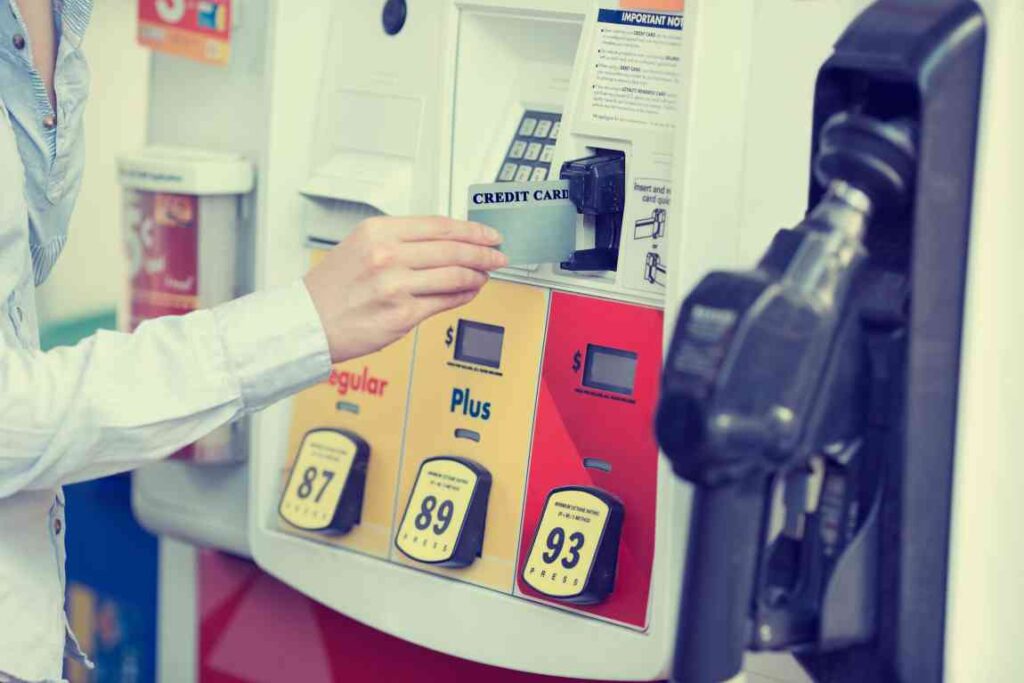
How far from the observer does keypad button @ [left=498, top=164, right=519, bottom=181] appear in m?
1.50

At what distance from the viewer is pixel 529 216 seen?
1345 mm

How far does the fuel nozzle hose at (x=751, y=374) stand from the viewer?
91 centimetres

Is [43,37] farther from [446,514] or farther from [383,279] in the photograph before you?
[446,514]

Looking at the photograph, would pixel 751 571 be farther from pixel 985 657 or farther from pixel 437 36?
pixel 437 36

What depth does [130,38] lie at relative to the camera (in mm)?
2859

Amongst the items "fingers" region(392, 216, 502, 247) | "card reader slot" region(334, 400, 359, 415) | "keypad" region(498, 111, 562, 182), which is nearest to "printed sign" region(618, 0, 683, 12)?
"keypad" region(498, 111, 562, 182)

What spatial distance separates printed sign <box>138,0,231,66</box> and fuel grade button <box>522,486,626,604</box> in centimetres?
85

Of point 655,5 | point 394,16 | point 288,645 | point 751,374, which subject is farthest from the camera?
point 288,645

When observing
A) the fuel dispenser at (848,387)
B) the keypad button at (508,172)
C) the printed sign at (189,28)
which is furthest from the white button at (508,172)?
the printed sign at (189,28)

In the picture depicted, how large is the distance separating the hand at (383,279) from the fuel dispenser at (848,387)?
34 centimetres

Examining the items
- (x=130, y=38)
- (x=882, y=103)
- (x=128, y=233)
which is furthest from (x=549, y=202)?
(x=130, y=38)

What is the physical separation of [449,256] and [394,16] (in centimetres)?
45

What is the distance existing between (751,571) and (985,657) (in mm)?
271

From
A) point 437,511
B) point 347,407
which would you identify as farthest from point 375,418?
point 437,511
